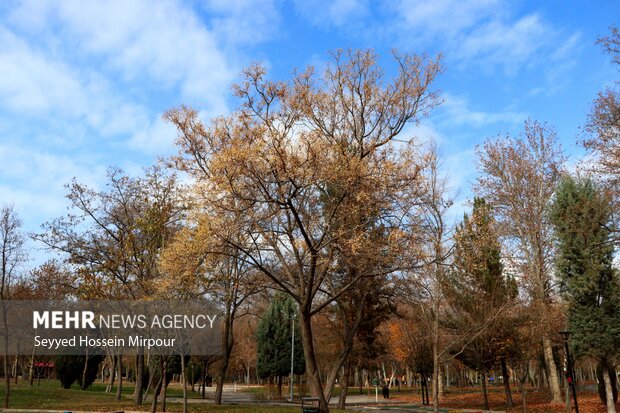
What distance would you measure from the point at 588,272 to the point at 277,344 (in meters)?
29.8

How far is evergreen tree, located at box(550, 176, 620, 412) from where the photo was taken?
79.7 ft

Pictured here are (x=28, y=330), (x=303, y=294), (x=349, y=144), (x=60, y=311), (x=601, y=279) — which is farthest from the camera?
(x=28, y=330)

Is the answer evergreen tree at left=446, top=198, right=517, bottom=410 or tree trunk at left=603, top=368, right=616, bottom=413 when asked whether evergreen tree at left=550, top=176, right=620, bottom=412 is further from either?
evergreen tree at left=446, top=198, right=517, bottom=410

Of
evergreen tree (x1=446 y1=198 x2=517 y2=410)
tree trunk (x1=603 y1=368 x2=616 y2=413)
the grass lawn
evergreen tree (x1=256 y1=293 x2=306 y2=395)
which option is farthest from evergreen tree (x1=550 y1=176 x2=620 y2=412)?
evergreen tree (x1=256 y1=293 x2=306 y2=395)

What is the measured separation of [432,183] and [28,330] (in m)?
31.6

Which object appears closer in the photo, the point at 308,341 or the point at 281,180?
the point at 281,180

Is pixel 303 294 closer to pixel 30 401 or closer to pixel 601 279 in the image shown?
pixel 601 279

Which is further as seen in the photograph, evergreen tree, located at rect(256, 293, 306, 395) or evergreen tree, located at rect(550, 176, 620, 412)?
evergreen tree, located at rect(256, 293, 306, 395)

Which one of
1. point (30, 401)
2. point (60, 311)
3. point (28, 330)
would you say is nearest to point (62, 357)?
point (28, 330)

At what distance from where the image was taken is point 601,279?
25125 millimetres

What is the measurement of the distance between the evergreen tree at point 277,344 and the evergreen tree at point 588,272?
83.6ft

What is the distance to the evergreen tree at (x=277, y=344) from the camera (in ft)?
154

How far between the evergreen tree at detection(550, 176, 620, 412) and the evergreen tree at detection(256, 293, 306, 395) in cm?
2548

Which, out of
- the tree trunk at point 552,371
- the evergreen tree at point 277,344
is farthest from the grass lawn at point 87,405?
the evergreen tree at point 277,344
